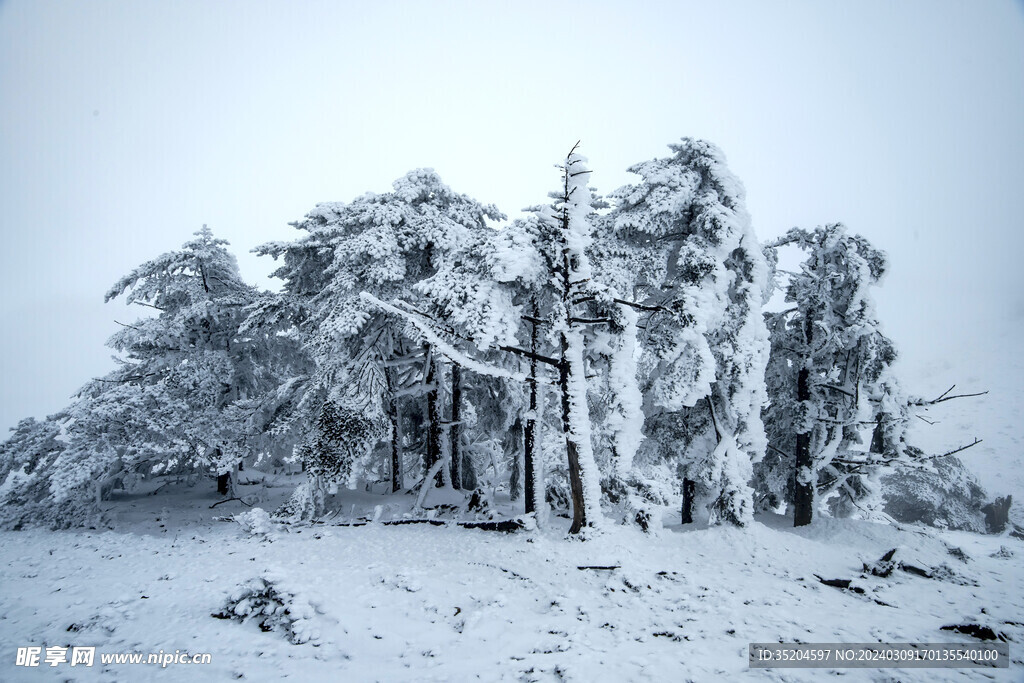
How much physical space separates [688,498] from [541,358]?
7.30 metres

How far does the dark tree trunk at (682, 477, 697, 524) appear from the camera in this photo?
13398 millimetres

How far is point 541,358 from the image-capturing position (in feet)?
33.7

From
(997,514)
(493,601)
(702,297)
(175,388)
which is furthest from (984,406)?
(175,388)

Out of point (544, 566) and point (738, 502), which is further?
point (738, 502)

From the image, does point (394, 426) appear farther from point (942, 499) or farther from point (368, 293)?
point (942, 499)

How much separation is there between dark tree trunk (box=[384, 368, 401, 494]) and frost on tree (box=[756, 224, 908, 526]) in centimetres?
1262

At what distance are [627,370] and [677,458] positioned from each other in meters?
4.17

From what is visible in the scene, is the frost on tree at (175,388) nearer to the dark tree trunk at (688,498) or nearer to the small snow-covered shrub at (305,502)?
the small snow-covered shrub at (305,502)

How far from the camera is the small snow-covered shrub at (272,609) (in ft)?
18.0

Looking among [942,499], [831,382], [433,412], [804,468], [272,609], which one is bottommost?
[942,499]

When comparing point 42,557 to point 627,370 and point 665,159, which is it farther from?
point 665,159

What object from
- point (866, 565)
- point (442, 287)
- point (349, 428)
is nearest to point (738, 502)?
point (866, 565)

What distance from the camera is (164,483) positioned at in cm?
1747

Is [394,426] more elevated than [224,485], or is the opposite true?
[394,426]
